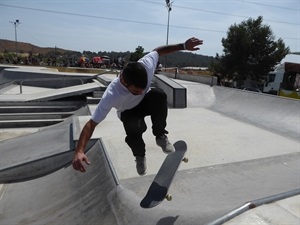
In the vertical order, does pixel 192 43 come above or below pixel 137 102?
above

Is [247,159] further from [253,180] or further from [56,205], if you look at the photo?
[56,205]

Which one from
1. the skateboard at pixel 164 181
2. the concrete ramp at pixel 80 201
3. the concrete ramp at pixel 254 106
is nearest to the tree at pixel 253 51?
the concrete ramp at pixel 254 106

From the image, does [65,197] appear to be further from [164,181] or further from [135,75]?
[135,75]

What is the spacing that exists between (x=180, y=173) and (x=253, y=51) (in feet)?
105

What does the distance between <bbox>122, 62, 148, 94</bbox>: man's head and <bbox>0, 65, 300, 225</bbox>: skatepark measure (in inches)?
52.5

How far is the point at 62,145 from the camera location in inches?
238

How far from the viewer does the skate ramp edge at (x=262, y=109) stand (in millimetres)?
7259

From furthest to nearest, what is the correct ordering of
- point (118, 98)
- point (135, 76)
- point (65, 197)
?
point (65, 197), point (118, 98), point (135, 76)

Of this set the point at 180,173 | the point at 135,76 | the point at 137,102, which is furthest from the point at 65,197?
the point at 135,76

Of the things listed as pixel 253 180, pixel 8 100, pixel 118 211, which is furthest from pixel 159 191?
pixel 8 100

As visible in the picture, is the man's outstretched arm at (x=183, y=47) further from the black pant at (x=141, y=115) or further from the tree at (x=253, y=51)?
the tree at (x=253, y=51)

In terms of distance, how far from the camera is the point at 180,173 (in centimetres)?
414

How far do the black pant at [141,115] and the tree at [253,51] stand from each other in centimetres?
3157

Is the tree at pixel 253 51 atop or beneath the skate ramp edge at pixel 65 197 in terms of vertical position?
atop
